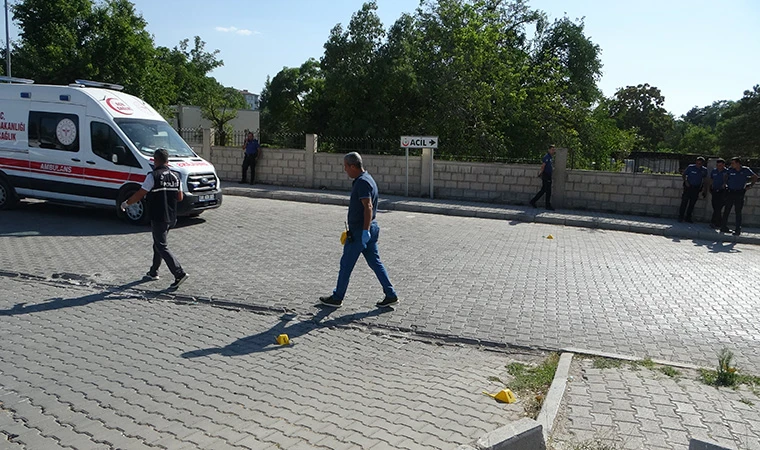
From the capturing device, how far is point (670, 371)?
17.4 feet

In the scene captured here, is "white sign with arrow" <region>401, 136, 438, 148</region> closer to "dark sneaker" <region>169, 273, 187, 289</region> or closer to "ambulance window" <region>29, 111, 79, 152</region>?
"ambulance window" <region>29, 111, 79, 152</region>

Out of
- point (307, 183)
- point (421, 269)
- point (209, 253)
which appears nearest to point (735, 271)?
point (421, 269)

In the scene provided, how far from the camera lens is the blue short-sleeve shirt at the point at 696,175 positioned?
15.2 metres

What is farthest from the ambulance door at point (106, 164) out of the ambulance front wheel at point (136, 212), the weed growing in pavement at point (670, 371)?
the weed growing in pavement at point (670, 371)

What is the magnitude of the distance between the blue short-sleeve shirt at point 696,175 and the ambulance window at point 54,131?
14.3m

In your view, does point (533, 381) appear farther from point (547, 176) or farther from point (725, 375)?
point (547, 176)

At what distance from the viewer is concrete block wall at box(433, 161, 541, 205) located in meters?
18.0

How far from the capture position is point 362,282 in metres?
8.45

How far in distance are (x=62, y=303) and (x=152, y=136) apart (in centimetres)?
641

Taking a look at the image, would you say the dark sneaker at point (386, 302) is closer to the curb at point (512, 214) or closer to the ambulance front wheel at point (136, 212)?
the ambulance front wheel at point (136, 212)

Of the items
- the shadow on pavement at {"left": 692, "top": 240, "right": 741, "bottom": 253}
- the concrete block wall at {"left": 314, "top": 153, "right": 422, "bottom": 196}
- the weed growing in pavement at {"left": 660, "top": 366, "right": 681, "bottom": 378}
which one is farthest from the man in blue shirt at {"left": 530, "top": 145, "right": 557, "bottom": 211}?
the weed growing in pavement at {"left": 660, "top": 366, "right": 681, "bottom": 378}

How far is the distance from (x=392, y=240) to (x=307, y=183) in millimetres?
9044

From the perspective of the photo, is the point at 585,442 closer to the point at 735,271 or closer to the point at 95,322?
the point at 95,322

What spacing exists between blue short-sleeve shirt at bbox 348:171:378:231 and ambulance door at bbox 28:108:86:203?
806cm
